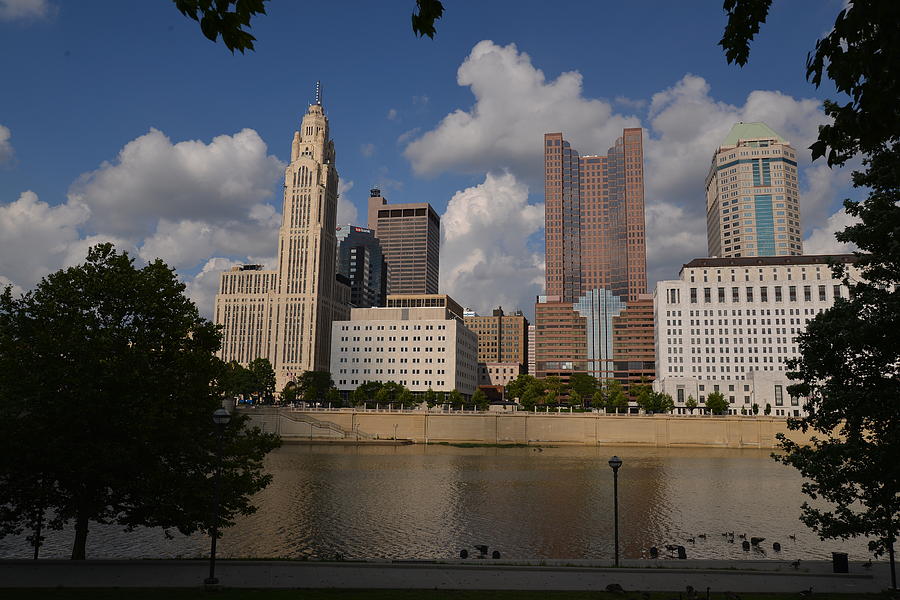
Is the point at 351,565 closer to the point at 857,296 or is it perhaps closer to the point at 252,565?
the point at 252,565

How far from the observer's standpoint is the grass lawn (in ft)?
69.4

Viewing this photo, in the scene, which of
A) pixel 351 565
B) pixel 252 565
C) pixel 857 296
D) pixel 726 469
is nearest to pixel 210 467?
pixel 252 565

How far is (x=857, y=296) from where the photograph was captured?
2338 centimetres

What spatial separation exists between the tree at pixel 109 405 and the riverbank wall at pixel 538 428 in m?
120

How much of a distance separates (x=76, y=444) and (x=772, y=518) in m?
54.1

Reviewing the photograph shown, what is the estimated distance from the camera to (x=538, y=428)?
150000 mm

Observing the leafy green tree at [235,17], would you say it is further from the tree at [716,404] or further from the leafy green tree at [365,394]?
the tree at [716,404]

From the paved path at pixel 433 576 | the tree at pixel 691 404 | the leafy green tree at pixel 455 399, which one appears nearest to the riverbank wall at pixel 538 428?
the leafy green tree at pixel 455 399

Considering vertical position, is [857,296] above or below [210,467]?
above

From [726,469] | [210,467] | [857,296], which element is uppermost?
[857,296]

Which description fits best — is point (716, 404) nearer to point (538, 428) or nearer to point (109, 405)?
point (538, 428)

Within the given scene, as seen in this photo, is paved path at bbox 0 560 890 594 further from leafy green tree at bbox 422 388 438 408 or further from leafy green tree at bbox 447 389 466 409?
leafy green tree at bbox 422 388 438 408

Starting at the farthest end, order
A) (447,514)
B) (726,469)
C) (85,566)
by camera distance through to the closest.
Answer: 1. (726,469)
2. (447,514)
3. (85,566)

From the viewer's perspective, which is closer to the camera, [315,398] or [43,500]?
[43,500]
